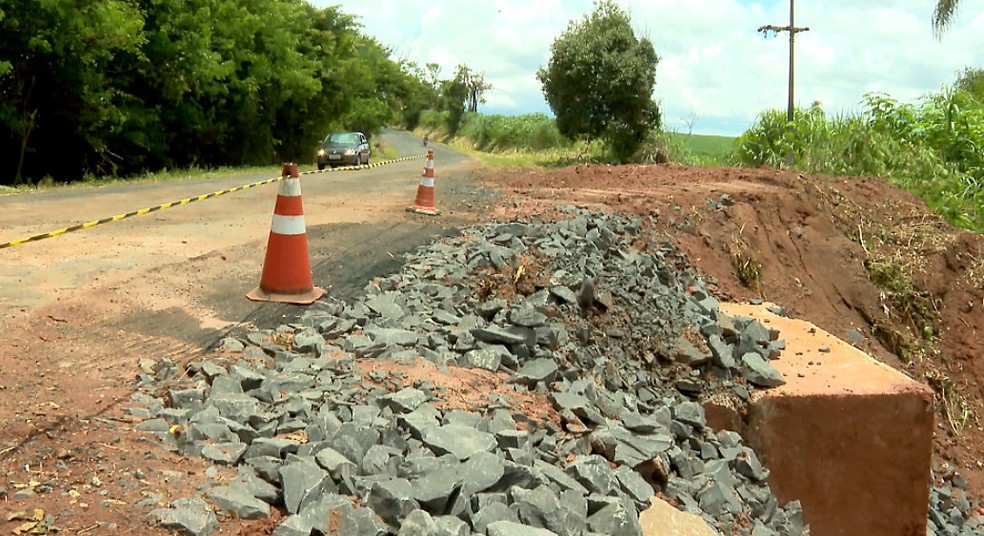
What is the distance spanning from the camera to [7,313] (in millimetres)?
4461

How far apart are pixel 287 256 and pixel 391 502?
2777mm

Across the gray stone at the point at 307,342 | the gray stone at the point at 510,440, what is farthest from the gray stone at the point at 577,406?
the gray stone at the point at 307,342

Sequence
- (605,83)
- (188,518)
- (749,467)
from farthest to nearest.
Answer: (605,83) < (749,467) < (188,518)

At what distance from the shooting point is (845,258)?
1249cm

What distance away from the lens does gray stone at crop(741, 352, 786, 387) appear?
6.38 meters

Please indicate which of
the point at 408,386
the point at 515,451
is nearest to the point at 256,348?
the point at 408,386

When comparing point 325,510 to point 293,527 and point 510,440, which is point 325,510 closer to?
point 293,527

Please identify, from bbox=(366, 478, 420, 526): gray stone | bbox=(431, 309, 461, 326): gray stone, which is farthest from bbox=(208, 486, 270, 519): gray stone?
bbox=(431, 309, 461, 326): gray stone

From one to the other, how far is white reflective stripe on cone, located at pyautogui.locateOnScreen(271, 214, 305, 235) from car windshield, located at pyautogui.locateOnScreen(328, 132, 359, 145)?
23.1 metres

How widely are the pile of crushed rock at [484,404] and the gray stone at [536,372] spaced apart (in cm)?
2

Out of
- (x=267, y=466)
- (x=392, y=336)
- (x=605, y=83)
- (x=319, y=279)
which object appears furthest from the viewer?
(x=605, y=83)

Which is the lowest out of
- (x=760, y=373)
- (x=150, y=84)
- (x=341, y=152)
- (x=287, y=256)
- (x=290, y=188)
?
(x=760, y=373)

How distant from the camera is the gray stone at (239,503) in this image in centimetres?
274

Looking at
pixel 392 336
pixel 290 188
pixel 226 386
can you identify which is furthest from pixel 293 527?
pixel 290 188
